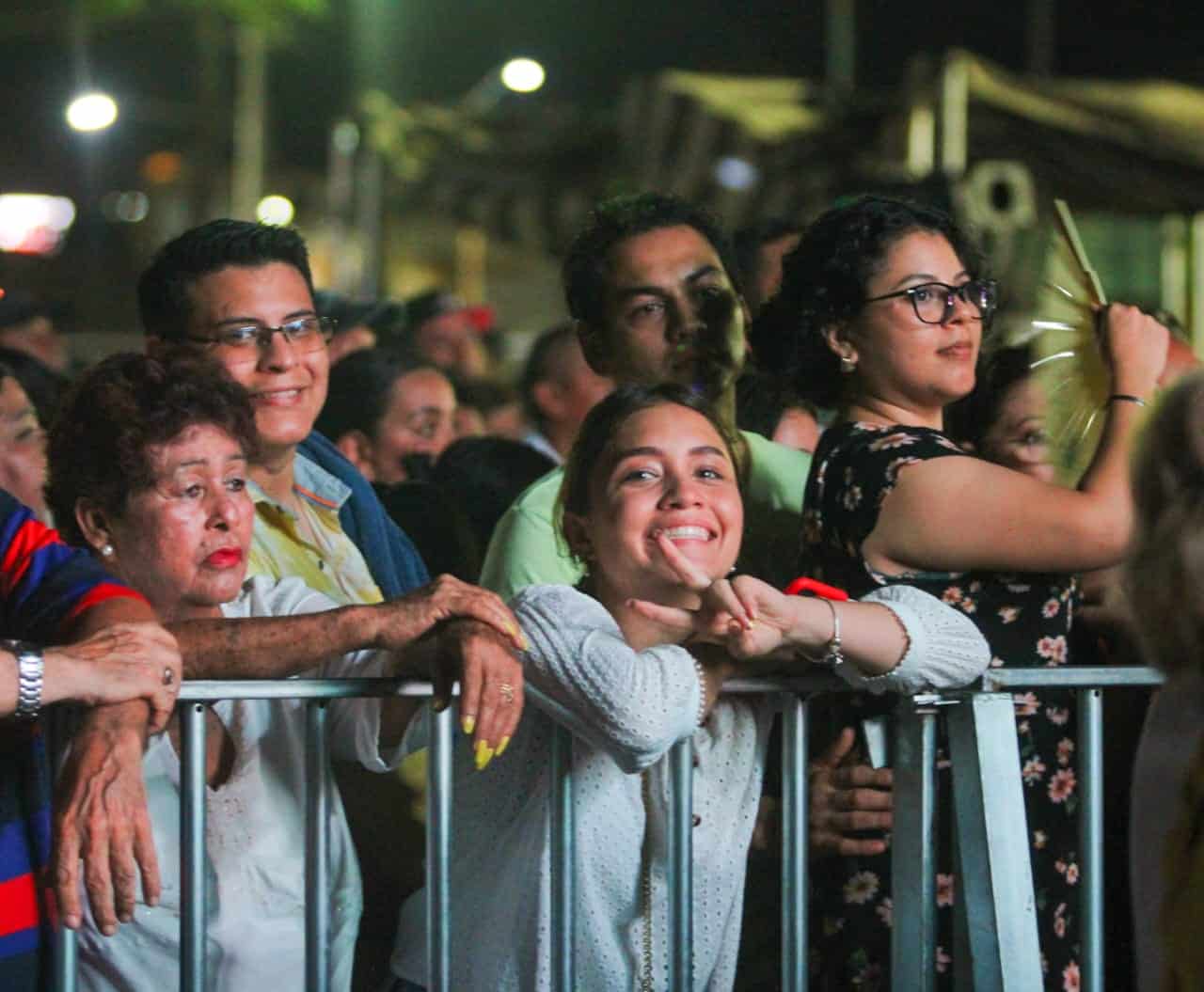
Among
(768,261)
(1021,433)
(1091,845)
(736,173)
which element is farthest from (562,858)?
(736,173)

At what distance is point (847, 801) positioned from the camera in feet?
12.6

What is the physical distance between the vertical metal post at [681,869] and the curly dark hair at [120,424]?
1100 millimetres

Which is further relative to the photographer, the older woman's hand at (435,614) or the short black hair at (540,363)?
the short black hair at (540,363)

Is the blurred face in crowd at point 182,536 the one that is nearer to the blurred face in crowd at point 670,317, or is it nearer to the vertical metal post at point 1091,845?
the blurred face in crowd at point 670,317

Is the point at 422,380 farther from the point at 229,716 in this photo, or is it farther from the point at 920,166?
the point at 920,166

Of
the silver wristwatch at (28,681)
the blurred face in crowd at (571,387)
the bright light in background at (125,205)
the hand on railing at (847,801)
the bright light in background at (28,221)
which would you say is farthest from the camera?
the bright light in background at (125,205)

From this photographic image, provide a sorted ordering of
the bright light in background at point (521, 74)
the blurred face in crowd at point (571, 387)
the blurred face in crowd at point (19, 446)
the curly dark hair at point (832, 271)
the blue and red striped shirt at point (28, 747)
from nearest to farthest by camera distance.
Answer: the blue and red striped shirt at point (28, 747)
the curly dark hair at point (832, 271)
the blurred face in crowd at point (19, 446)
the blurred face in crowd at point (571, 387)
the bright light in background at point (521, 74)

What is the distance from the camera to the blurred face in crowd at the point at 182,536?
3.78 m

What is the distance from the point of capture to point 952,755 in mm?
3723

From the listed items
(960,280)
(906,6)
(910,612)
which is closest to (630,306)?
(960,280)

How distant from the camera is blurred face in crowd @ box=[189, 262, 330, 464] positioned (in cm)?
451

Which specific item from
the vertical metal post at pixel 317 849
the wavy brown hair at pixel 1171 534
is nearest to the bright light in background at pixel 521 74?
the vertical metal post at pixel 317 849

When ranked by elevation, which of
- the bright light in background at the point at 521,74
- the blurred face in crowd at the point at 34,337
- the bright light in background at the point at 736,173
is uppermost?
the bright light in background at the point at 521,74

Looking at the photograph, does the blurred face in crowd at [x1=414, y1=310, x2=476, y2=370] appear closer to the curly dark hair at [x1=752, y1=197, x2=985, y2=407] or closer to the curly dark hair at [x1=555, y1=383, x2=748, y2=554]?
the curly dark hair at [x1=752, y1=197, x2=985, y2=407]
